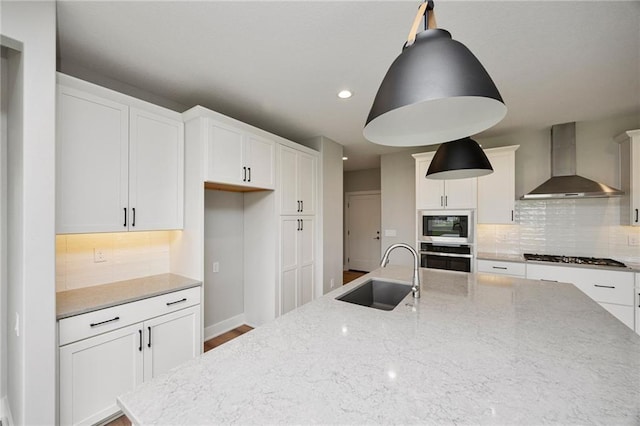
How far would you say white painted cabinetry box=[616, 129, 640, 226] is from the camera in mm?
2826

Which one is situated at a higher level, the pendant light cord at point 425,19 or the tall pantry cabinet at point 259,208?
the pendant light cord at point 425,19

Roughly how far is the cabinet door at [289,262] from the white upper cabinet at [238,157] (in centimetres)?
59

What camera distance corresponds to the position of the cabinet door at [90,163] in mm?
1744

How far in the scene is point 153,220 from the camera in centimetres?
224

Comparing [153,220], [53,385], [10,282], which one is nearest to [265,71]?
[153,220]

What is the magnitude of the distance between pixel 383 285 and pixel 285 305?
60.1 inches

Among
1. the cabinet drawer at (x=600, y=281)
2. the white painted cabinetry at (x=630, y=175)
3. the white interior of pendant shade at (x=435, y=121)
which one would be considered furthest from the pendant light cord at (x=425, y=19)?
the white painted cabinetry at (x=630, y=175)

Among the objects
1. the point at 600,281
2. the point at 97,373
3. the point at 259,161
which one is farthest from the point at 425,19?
the point at 600,281

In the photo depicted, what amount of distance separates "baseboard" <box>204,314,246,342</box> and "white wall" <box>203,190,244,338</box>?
2 centimetres

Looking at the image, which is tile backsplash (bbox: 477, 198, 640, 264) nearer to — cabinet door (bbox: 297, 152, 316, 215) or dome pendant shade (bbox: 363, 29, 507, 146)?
cabinet door (bbox: 297, 152, 316, 215)

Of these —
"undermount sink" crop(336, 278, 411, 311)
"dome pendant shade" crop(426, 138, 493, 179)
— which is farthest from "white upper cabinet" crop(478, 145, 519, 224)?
"undermount sink" crop(336, 278, 411, 311)

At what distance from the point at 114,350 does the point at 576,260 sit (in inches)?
180

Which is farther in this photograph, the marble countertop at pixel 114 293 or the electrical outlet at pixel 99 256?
the electrical outlet at pixel 99 256

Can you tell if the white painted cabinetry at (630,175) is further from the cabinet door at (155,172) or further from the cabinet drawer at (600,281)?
the cabinet door at (155,172)
